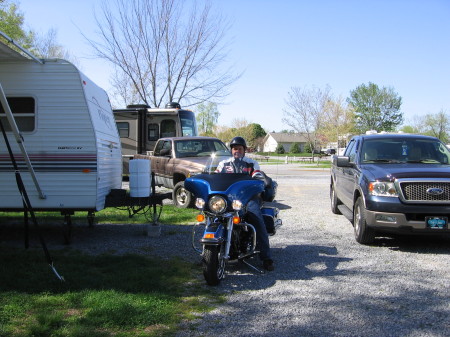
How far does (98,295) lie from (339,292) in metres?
2.57

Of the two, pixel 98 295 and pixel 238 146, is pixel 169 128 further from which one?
pixel 98 295

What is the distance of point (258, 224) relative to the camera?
543cm

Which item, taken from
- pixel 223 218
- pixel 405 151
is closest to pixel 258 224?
pixel 223 218

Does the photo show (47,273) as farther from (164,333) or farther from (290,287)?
(290,287)

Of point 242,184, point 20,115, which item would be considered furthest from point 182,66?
point 242,184

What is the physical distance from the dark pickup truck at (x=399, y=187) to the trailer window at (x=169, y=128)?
1023cm

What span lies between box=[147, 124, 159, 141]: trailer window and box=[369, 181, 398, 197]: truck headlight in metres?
12.1

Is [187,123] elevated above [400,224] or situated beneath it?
elevated above

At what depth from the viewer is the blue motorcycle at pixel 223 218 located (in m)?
4.87

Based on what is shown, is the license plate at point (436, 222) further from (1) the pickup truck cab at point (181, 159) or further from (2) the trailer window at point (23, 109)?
(2) the trailer window at point (23, 109)

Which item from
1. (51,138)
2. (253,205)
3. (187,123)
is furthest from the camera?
(187,123)

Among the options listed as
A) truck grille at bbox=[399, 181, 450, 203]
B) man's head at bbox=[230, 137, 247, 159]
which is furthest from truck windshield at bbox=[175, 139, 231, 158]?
truck grille at bbox=[399, 181, 450, 203]

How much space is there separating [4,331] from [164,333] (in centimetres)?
132

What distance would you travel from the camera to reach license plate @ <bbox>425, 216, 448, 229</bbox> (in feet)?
20.4
